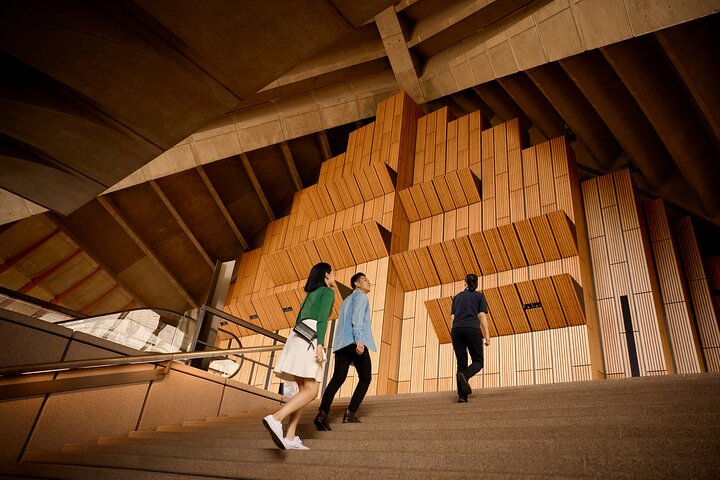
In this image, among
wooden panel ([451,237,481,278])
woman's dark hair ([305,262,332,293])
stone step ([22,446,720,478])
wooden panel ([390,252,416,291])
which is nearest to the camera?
stone step ([22,446,720,478])

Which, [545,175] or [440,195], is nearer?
[545,175]

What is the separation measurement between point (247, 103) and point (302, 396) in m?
10.0

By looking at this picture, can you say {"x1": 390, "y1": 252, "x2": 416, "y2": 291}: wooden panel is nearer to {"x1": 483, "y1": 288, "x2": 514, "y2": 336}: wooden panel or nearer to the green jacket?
{"x1": 483, "y1": 288, "x2": 514, "y2": 336}: wooden panel

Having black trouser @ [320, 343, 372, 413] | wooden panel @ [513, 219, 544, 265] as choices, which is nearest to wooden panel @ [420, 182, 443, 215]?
wooden panel @ [513, 219, 544, 265]

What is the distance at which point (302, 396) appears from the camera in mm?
2727

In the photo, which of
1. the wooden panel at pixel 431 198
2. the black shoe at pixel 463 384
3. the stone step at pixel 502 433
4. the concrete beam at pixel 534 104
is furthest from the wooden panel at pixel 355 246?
the stone step at pixel 502 433

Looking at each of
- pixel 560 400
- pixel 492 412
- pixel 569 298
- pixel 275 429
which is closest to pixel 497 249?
pixel 569 298

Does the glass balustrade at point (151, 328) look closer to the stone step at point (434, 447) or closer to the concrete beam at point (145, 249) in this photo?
the stone step at point (434, 447)

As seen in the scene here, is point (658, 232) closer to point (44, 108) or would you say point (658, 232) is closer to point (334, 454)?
point (334, 454)

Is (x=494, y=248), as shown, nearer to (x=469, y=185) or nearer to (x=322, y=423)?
Answer: (x=469, y=185)

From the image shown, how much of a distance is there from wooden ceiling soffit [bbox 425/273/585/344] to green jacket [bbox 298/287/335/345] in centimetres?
520

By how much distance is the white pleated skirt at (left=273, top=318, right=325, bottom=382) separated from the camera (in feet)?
9.16

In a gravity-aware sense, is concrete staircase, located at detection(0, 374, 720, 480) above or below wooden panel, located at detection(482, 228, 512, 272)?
below

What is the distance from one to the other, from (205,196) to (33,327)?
10.1 meters
